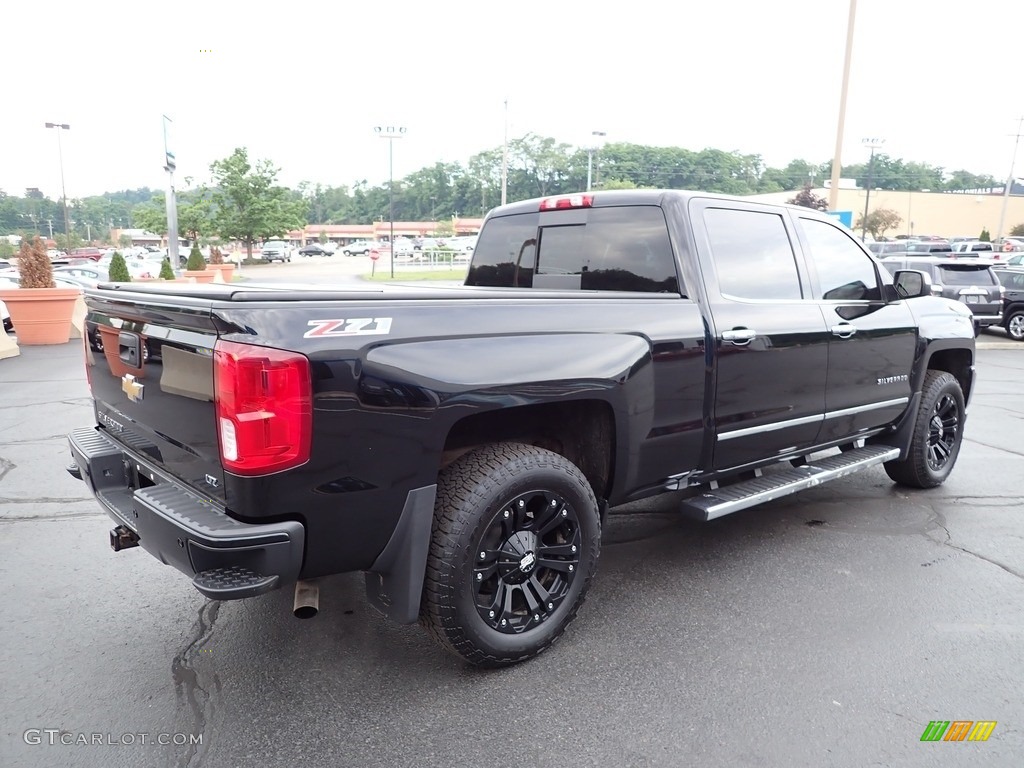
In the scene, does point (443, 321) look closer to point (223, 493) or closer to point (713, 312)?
point (223, 493)

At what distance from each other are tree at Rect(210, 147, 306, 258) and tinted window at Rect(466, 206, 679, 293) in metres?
54.6

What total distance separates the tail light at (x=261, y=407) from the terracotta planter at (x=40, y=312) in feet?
43.1

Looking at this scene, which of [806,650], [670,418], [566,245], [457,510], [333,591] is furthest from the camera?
[566,245]

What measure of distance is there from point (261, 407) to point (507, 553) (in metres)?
1.17

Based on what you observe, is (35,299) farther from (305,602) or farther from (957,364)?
(957,364)

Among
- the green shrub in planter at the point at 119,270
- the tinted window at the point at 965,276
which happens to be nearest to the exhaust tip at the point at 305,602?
the green shrub in planter at the point at 119,270

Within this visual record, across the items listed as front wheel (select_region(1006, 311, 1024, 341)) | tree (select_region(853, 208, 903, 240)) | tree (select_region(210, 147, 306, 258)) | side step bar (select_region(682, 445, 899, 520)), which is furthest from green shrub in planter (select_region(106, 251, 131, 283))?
tree (select_region(853, 208, 903, 240))

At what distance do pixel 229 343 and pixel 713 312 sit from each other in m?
2.30

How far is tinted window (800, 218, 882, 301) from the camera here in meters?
4.41

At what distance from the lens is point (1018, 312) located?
16094mm

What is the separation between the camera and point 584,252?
401 cm

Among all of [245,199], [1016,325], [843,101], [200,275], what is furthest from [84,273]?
[245,199]

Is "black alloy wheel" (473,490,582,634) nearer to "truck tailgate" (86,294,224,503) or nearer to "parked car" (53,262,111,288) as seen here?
"truck tailgate" (86,294,224,503)

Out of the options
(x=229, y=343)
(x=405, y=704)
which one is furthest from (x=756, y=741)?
(x=229, y=343)
